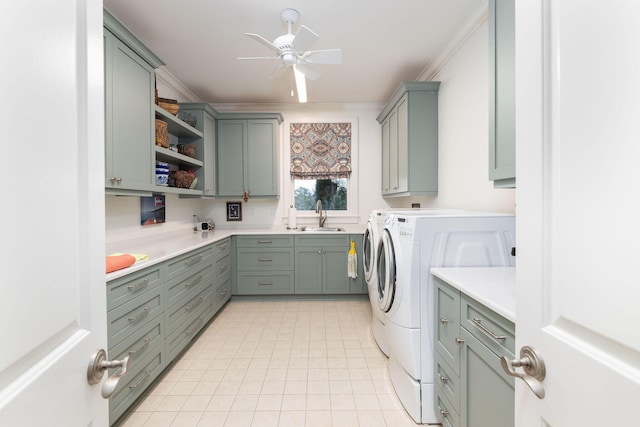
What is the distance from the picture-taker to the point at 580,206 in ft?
1.60

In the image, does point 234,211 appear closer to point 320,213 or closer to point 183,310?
point 320,213

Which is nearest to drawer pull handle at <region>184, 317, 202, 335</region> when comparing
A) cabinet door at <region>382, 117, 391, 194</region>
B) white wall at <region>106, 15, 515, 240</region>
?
white wall at <region>106, 15, 515, 240</region>

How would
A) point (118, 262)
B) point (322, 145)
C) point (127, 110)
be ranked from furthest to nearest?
point (322, 145) < point (127, 110) < point (118, 262)

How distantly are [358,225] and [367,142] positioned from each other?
3.97 ft

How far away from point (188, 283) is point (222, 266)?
87 centimetres

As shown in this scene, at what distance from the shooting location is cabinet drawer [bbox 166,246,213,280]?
214 centimetres

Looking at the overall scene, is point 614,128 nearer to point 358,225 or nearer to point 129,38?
point 129,38

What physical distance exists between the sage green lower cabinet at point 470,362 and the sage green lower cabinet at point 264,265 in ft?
7.55

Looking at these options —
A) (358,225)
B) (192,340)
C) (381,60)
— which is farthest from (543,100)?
(358,225)

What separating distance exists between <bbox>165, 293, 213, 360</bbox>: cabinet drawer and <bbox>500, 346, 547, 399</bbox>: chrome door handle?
218 cm

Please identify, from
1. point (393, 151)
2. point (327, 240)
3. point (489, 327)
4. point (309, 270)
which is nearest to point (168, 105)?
point (327, 240)

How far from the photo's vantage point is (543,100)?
56cm

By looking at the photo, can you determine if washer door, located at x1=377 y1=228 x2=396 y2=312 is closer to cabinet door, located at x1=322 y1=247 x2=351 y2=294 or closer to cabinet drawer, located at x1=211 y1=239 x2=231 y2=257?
cabinet door, located at x1=322 y1=247 x2=351 y2=294

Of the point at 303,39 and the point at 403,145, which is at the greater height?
the point at 303,39
